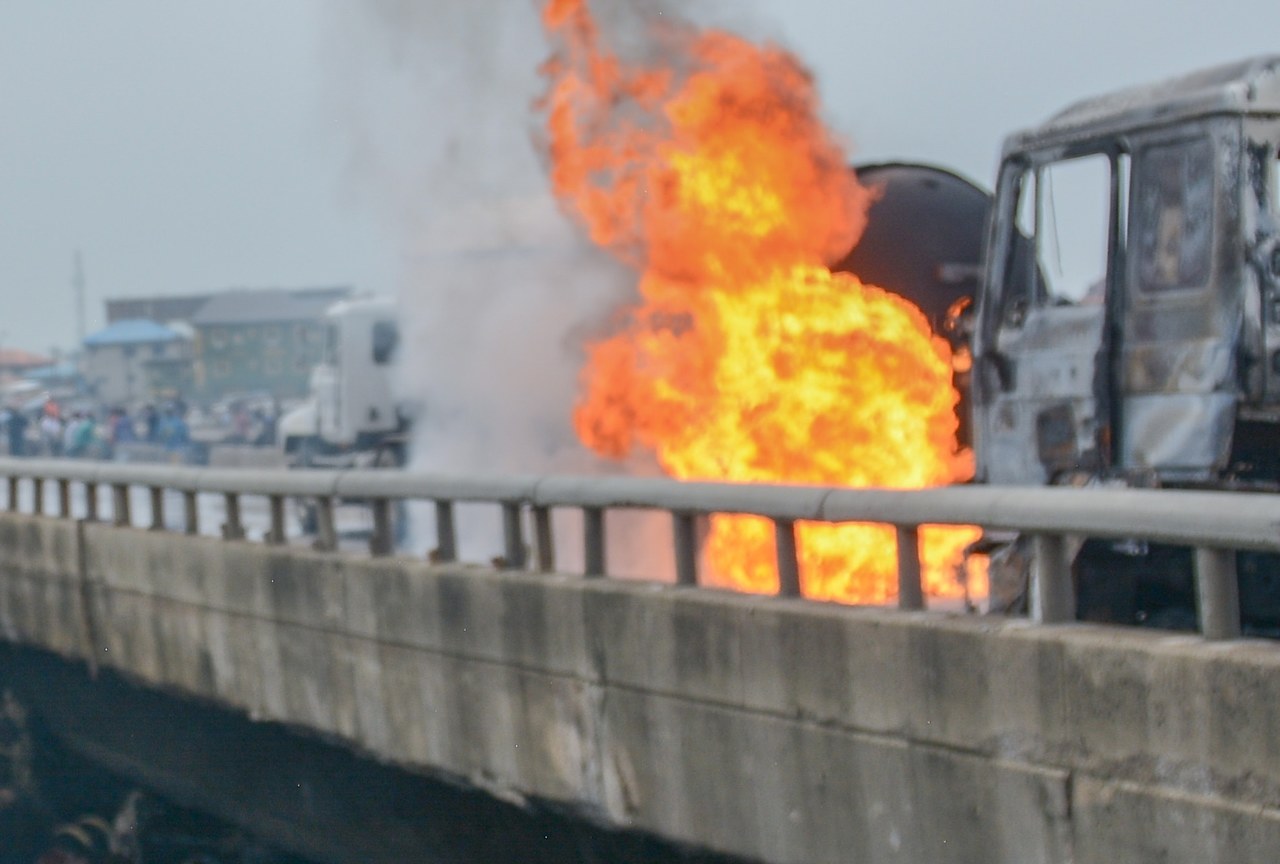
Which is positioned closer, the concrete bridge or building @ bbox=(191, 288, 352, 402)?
the concrete bridge

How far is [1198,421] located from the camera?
7551 mm

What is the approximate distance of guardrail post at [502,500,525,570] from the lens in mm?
8273

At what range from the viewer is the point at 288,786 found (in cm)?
1106

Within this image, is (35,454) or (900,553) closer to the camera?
(900,553)

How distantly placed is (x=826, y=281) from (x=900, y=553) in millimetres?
4582

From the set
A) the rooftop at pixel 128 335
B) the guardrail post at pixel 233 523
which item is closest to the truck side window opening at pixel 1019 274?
the guardrail post at pixel 233 523

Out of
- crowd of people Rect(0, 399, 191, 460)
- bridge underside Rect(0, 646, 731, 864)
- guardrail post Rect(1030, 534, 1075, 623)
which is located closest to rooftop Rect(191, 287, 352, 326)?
crowd of people Rect(0, 399, 191, 460)

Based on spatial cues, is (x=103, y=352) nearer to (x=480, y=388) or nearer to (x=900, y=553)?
(x=480, y=388)

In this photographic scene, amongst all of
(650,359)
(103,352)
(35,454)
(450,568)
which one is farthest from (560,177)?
(103,352)

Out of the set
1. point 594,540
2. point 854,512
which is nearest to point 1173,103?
point 854,512

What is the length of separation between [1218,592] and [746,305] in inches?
229

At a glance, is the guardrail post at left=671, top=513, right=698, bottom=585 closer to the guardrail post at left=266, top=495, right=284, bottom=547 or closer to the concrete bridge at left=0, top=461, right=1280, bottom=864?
the concrete bridge at left=0, top=461, right=1280, bottom=864

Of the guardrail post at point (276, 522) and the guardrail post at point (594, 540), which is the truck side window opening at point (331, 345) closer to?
the guardrail post at point (276, 522)

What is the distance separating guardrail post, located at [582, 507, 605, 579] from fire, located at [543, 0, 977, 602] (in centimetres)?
156
